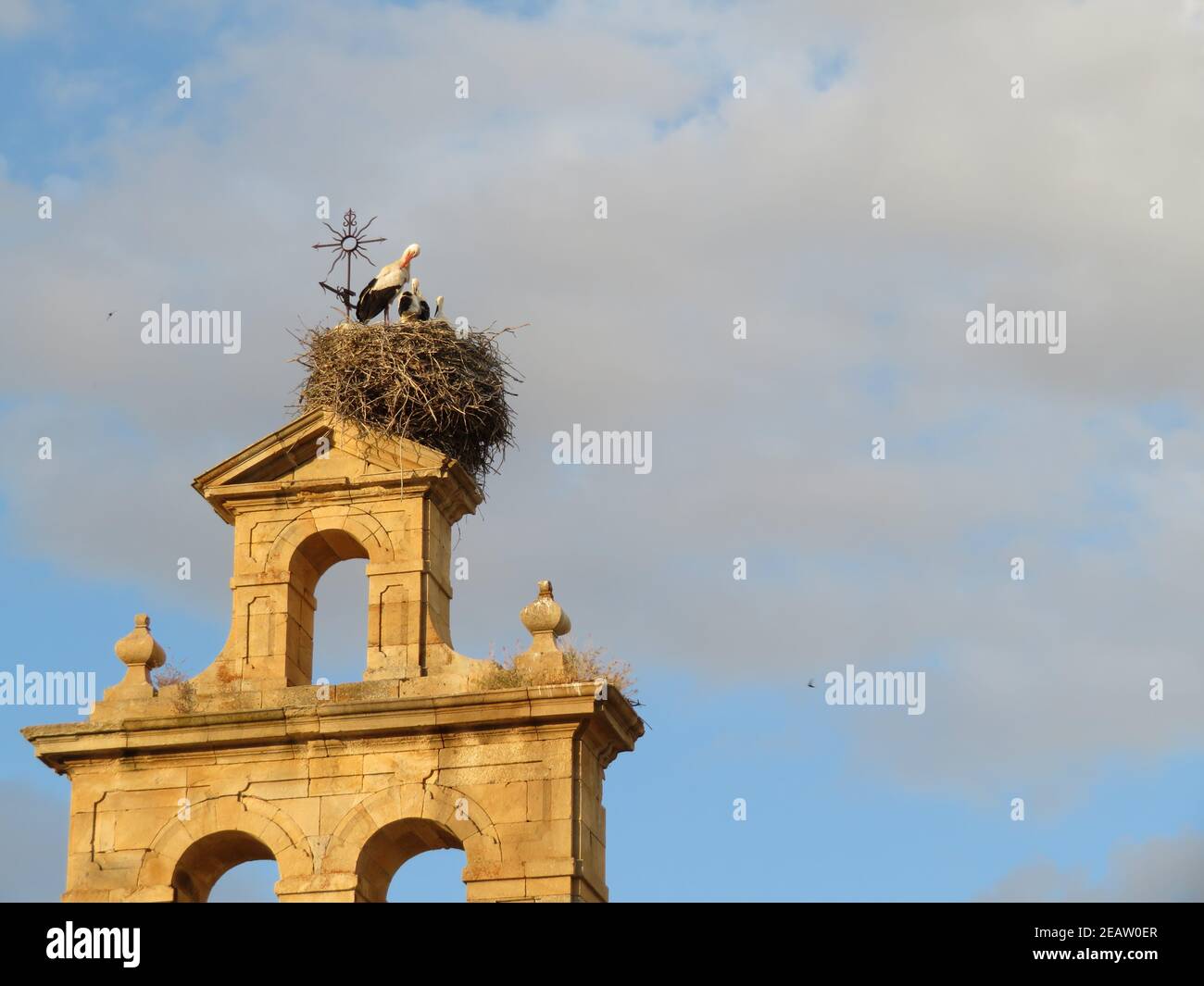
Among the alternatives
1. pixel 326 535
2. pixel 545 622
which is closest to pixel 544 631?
pixel 545 622

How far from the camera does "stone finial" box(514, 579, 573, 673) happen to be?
76.6ft

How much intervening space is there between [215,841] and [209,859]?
1.22 ft

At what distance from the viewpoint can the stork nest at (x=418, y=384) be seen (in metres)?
24.8

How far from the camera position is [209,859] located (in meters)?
23.6

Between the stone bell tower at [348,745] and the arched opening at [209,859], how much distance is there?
24 mm

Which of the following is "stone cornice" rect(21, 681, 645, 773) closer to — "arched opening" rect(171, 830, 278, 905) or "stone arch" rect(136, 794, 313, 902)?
"stone arch" rect(136, 794, 313, 902)

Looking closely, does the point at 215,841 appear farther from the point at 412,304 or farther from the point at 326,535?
the point at 412,304

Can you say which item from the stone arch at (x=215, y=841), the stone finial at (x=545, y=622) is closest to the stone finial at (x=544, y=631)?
the stone finial at (x=545, y=622)

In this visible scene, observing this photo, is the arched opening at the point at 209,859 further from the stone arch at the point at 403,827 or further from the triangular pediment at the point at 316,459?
the triangular pediment at the point at 316,459
